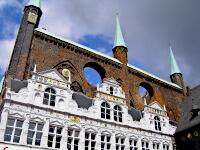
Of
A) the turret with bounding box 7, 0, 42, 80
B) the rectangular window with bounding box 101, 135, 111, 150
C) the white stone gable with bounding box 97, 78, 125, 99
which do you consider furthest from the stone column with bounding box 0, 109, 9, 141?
the white stone gable with bounding box 97, 78, 125, 99

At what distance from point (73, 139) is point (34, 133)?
386 cm

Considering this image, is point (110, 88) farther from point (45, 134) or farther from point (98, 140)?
point (45, 134)

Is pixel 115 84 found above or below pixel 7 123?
above

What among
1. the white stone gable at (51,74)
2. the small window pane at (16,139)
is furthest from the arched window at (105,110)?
the small window pane at (16,139)

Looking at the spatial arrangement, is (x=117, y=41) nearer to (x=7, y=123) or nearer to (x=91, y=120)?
(x=91, y=120)

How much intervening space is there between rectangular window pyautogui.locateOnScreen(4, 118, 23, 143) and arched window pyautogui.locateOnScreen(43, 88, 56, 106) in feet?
11.0

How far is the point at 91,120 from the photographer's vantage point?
25594mm

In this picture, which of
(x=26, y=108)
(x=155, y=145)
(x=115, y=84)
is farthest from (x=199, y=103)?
(x=26, y=108)

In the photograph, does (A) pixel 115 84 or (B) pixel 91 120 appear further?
(A) pixel 115 84

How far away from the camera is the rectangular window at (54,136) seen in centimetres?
2240

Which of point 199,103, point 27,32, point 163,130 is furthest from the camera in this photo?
point 199,103

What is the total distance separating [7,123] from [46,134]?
3.49m

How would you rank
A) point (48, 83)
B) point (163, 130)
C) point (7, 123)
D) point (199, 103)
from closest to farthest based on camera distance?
point (7, 123) → point (48, 83) → point (163, 130) → point (199, 103)

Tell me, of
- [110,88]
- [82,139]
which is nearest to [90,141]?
[82,139]
